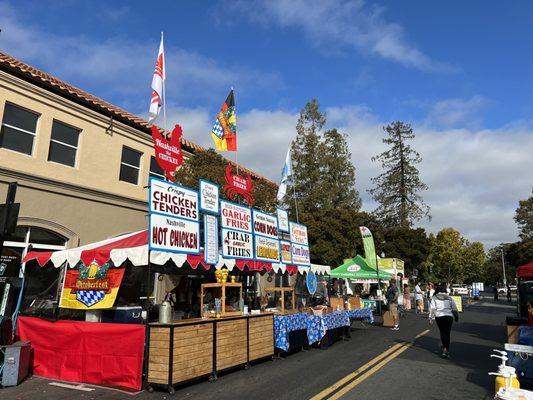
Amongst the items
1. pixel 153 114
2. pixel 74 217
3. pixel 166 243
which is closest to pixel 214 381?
pixel 166 243

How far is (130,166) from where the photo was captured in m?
18.7

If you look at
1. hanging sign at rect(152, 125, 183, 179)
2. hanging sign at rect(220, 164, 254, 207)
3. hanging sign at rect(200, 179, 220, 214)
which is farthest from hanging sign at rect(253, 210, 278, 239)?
hanging sign at rect(152, 125, 183, 179)

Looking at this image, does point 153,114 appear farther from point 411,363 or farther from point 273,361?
point 411,363

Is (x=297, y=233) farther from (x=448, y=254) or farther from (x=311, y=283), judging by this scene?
(x=448, y=254)

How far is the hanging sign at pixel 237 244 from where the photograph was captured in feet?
34.5

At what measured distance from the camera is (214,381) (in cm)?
757

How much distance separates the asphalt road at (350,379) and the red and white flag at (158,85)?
24.2 feet

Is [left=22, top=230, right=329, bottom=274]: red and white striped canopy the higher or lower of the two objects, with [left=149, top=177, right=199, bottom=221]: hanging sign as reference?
lower

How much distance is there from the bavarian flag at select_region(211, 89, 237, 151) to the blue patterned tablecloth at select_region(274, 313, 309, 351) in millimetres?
6153

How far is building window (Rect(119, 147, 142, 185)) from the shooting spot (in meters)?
18.3

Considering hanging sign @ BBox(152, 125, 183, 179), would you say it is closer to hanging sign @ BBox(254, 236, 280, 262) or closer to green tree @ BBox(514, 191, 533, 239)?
hanging sign @ BBox(254, 236, 280, 262)

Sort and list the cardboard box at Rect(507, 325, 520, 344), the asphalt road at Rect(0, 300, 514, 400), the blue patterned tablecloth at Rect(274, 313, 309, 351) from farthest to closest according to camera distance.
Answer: the blue patterned tablecloth at Rect(274, 313, 309, 351), the cardboard box at Rect(507, 325, 520, 344), the asphalt road at Rect(0, 300, 514, 400)

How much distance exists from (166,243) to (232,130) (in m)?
A: 6.56

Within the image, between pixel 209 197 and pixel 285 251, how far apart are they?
14.3 ft
